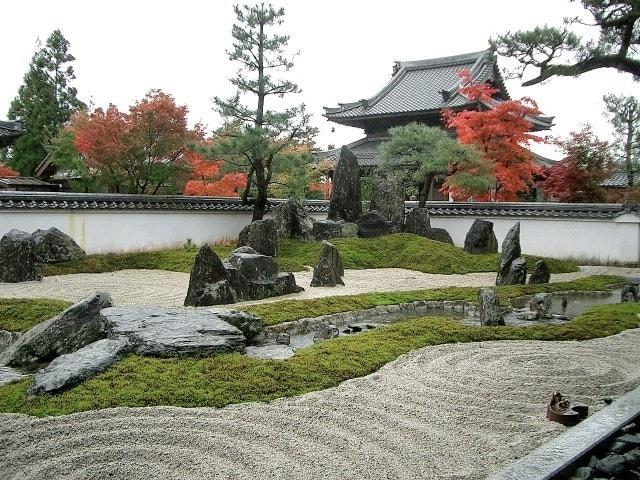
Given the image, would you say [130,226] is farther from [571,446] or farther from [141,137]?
[571,446]

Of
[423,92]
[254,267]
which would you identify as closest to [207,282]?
[254,267]

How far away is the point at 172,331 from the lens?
7.11 metres

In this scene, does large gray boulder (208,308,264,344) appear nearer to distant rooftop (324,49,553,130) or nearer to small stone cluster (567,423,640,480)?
small stone cluster (567,423,640,480)

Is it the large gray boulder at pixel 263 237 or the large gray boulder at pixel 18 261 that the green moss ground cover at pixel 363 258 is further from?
the large gray boulder at pixel 18 261

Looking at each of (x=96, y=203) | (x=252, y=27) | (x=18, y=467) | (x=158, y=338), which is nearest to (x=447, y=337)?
(x=158, y=338)

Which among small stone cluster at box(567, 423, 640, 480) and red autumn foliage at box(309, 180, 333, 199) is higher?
red autumn foliage at box(309, 180, 333, 199)

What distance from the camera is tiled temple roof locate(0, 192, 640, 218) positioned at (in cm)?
1720

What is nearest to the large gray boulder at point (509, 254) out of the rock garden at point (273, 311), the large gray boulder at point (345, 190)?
the rock garden at point (273, 311)

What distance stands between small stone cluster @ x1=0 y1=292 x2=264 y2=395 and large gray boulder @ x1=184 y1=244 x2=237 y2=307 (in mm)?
→ 2928

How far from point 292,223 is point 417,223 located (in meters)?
4.59

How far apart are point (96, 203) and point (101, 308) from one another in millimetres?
11596

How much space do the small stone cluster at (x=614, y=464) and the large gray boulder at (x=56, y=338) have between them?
5.46 meters

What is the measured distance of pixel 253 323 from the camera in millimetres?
8414

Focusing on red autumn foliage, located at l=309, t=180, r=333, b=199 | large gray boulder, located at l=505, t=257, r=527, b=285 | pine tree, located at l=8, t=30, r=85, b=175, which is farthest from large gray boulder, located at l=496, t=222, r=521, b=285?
pine tree, located at l=8, t=30, r=85, b=175
